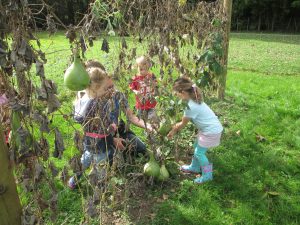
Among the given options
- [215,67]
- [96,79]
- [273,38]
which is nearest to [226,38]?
[215,67]

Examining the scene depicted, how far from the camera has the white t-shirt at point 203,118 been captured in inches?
128

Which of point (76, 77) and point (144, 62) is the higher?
point (76, 77)

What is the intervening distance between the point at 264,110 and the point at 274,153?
1.46 m

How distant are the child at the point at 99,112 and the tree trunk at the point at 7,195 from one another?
0.68 meters

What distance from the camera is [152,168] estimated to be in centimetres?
298

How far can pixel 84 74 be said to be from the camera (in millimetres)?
1714

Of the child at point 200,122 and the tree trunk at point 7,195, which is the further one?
the child at point 200,122

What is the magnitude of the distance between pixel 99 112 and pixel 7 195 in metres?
1.00

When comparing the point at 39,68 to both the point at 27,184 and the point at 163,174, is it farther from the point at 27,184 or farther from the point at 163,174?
the point at 163,174

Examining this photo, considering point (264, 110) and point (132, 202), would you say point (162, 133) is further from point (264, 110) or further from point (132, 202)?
point (264, 110)

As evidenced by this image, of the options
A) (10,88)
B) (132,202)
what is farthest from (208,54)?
(10,88)

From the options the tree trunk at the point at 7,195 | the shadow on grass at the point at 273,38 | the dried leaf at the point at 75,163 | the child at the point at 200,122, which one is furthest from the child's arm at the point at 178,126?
the shadow on grass at the point at 273,38

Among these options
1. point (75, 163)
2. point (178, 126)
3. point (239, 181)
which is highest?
point (75, 163)

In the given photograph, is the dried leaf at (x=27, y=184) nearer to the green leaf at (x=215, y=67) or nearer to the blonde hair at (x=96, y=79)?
the blonde hair at (x=96, y=79)
